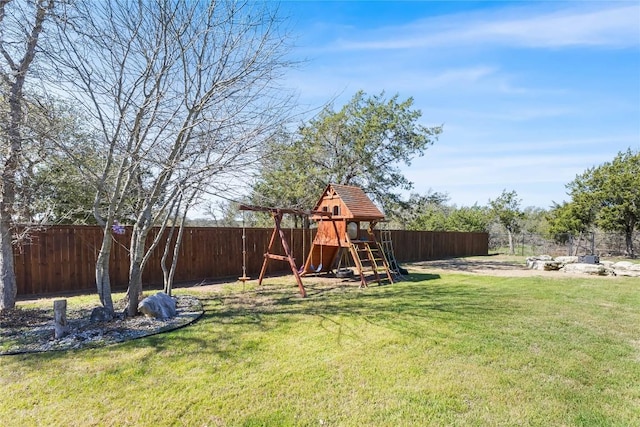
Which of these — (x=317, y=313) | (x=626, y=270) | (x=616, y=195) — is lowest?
(x=626, y=270)

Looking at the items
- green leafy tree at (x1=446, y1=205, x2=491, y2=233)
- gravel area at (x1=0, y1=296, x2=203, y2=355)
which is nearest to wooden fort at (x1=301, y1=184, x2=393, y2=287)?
gravel area at (x1=0, y1=296, x2=203, y2=355)

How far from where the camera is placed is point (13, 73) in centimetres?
417

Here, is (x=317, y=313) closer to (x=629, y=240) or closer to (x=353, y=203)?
(x=353, y=203)

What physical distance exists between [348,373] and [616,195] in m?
22.4

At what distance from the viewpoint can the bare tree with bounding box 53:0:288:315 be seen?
4129 mm

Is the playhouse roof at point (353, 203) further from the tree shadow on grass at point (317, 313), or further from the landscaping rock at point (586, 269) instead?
the landscaping rock at point (586, 269)

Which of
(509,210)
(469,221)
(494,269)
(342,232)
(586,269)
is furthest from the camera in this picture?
(469,221)

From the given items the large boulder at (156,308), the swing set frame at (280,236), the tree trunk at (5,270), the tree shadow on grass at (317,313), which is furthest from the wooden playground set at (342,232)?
the tree trunk at (5,270)

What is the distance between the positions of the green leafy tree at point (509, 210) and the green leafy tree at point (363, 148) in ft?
38.2

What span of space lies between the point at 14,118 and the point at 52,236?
335 centimetres

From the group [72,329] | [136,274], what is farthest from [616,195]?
[72,329]

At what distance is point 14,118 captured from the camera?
4.09 meters

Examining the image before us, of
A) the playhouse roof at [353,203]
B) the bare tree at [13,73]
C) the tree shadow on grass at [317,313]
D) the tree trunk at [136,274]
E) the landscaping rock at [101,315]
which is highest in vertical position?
the bare tree at [13,73]

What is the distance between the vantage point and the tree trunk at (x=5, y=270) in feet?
15.3
